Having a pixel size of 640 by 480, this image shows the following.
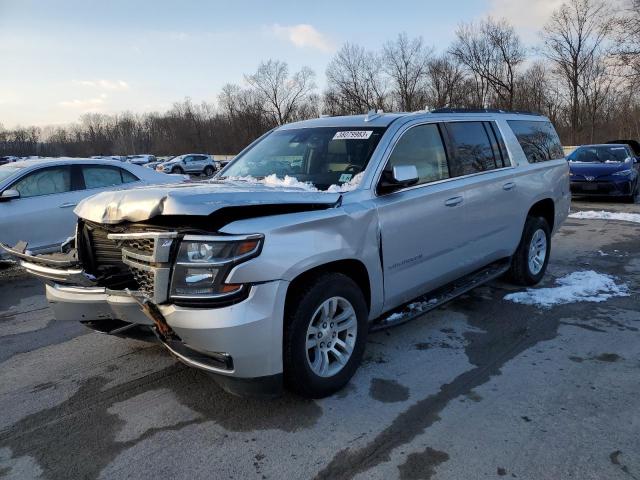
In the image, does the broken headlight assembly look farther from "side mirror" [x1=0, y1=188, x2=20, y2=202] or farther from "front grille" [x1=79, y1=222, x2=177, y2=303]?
"side mirror" [x1=0, y1=188, x2=20, y2=202]

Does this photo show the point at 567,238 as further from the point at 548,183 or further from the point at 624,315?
the point at 624,315

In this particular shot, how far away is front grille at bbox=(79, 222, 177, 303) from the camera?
9.25 feet

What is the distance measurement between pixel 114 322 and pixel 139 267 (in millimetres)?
630

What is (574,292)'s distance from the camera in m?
5.59

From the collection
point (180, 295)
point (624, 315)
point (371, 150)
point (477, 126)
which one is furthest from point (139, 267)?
point (624, 315)

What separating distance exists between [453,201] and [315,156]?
1.23 meters

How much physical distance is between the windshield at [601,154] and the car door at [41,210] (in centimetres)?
1309

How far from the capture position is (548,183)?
586 centimetres

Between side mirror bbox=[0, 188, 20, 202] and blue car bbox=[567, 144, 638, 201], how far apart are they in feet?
42.7

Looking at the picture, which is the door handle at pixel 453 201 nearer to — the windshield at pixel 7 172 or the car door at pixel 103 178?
the car door at pixel 103 178

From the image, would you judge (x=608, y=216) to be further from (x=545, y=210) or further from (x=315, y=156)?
(x=315, y=156)

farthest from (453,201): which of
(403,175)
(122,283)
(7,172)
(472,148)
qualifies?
(7,172)

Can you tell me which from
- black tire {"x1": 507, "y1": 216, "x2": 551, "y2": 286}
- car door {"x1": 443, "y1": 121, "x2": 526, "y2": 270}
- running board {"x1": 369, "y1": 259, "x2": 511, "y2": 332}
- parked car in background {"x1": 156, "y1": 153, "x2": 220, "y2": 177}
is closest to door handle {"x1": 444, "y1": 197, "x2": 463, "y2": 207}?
car door {"x1": 443, "y1": 121, "x2": 526, "y2": 270}

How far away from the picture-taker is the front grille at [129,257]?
2.82 metres
